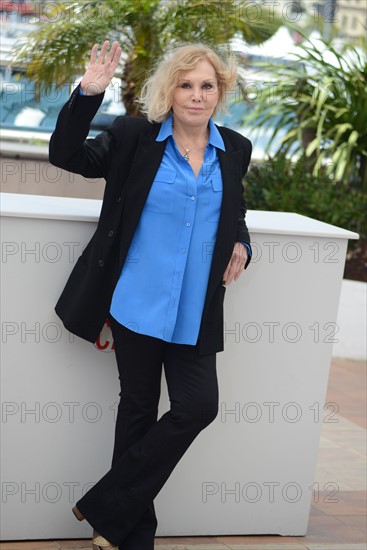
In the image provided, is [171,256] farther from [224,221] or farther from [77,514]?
[77,514]

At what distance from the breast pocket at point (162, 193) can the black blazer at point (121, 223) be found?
2 cm

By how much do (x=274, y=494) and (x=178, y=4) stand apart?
17.5 feet

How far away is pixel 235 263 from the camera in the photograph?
3.34 meters

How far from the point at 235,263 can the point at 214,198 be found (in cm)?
25

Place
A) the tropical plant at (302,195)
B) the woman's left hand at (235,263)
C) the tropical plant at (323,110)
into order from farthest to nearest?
the tropical plant at (323,110) < the tropical plant at (302,195) < the woman's left hand at (235,263)

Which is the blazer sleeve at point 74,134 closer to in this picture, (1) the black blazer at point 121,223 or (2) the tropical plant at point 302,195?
(1) the black blazer at point 121,223

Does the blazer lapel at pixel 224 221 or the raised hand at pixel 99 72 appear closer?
the raised hand at pixel 99 72

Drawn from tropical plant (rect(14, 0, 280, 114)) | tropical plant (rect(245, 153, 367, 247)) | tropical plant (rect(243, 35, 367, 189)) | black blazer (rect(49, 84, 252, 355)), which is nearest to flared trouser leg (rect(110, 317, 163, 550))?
black blazer (rect(49, 84, 252, 355))

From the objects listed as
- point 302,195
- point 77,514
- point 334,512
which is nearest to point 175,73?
point 77,514

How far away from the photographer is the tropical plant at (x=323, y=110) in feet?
28.9

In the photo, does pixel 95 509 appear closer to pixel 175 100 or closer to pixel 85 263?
pixel 85 263

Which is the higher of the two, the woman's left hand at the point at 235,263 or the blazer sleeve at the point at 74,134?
the blazer sleeve at the point at 74,134

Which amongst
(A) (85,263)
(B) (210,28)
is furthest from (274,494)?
(B) (210,28)

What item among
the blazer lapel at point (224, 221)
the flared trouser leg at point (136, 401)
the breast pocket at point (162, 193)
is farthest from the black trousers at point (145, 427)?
the breast pocket at point (162, 193)
